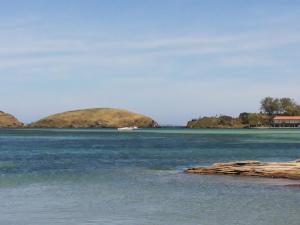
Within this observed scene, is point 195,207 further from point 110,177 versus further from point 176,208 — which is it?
point 110,177

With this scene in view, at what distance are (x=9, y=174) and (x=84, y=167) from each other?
11.8 meters

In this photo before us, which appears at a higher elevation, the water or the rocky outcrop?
the rocky outcrop

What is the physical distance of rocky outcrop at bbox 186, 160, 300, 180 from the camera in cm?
4912

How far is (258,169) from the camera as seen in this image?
2040 inches

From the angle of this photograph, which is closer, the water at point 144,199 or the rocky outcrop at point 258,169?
the water at point 144,199

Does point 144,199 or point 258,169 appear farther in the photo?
point 258,169

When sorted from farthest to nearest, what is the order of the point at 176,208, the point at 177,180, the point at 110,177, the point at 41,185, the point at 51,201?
the point at 110,177, the point at 177,180, the point at 41,185, the point at 51,201, the point at 176,208

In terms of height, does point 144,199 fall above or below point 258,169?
below

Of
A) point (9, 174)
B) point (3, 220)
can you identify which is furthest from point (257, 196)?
point (9, 174)

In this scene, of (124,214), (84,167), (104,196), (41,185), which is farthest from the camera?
(84,167)

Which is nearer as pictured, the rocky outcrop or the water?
the water

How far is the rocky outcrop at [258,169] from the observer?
49.1 metres

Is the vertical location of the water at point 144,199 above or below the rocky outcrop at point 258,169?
below

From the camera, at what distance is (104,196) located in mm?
40125
